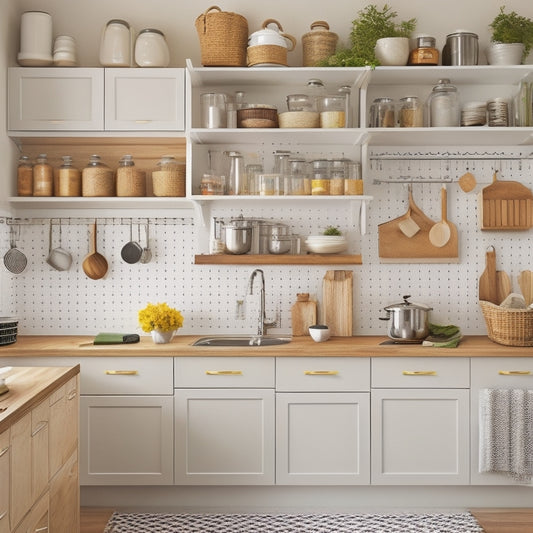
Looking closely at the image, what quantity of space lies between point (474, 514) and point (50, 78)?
325 cm

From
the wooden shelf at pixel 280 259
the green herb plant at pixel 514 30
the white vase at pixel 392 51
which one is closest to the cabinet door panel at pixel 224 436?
the wooden shelf at pixel 280 259

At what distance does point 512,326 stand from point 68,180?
8.29ft

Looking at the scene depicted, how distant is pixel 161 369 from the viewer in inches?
133

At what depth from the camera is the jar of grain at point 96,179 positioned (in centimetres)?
368

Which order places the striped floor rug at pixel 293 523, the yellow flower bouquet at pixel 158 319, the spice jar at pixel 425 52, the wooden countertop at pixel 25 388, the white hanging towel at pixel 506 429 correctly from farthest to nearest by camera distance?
the spice jar at pixel 425 52
the yellow flower bouquet at pixel 158 319
the white hanging towel at pixel 506 429
the striped floor rug at pixel 293 523
the wooden countertop at pixel 25 388

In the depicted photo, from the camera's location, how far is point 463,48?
3.65 metres

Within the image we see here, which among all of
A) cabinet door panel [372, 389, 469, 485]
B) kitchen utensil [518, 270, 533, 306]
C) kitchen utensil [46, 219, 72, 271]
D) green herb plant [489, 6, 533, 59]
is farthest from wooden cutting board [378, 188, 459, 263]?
kitchen utensil [46, 219, 72, 271]

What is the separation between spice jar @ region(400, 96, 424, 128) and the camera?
145 inches

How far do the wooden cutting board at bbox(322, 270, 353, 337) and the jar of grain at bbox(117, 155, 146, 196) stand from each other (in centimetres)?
121

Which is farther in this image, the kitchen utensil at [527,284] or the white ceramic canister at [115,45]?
the kitchen utensil at [527,284]

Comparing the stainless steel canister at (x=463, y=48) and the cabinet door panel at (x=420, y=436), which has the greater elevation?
the stainless steel canister at (x=463, y=48)

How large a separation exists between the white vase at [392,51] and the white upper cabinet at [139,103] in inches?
43.9

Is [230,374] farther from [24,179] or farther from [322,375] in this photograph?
[24,179]

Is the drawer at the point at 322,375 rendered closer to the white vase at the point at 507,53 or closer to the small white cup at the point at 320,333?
the small white cup at the point at 320,333
